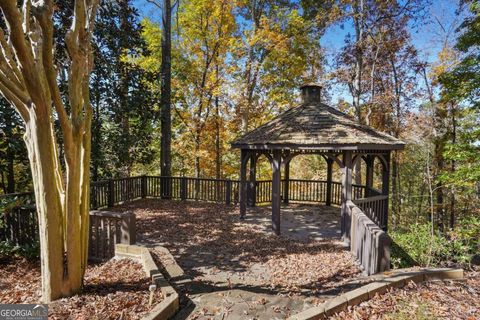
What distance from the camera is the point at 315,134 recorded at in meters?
7.14

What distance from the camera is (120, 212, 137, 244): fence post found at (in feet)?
16.9

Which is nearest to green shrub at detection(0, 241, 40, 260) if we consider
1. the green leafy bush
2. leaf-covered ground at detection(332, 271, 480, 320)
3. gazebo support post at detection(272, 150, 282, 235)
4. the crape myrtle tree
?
the crape myrtle tree

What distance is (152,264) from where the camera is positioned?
4434 millimetres

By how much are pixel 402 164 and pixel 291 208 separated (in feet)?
43.5

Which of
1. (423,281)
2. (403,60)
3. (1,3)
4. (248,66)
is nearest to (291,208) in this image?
(423,281)

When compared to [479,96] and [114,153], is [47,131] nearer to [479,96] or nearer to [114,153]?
[114,153]

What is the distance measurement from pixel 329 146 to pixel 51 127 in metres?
5.63

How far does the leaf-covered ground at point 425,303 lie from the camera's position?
3.16 meters

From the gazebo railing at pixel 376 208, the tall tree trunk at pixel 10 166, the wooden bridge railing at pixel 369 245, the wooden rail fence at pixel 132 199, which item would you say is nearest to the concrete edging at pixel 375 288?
the wooden bridge railing at pixel 369 245

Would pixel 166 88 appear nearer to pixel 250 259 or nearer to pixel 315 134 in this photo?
pixel 315 134

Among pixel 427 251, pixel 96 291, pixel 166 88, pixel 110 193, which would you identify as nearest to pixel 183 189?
pixel 110 193

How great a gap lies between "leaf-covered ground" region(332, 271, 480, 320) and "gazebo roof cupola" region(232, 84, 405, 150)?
3375mm

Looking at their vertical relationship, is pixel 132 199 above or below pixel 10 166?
below

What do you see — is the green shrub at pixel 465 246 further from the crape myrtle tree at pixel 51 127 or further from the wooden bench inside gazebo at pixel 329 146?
the crape myrtle tree at pixel 51 127
